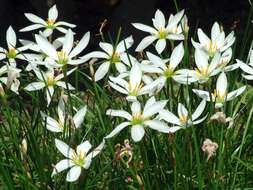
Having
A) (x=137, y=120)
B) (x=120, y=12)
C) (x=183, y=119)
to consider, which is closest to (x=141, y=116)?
(x=137, y=120)

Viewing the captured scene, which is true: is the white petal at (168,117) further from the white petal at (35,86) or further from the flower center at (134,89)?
the white petal at (35,86)

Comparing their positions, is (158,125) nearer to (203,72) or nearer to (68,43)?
(203,72)

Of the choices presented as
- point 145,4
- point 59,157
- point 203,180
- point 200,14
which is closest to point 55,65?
point 59,157

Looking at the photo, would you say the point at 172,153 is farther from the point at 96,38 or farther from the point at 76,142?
the point at 96,38

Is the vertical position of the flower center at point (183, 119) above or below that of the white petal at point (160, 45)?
below

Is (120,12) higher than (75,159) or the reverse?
the reverse

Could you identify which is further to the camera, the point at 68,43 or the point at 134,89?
the point at 68,43

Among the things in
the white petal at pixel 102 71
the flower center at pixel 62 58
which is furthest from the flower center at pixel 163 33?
the flower center at pixel 62 58

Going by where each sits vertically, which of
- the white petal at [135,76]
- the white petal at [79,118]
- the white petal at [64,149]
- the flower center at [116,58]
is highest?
the white petal at [135,76]
